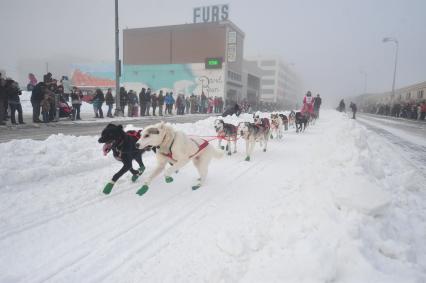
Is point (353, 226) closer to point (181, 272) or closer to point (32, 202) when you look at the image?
point (181, 272)

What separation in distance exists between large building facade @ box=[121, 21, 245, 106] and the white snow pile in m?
45.1

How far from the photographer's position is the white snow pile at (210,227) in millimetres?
2625

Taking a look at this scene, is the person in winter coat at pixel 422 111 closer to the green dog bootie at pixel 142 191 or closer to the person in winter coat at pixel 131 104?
the person in winter coat at pixel 131 104

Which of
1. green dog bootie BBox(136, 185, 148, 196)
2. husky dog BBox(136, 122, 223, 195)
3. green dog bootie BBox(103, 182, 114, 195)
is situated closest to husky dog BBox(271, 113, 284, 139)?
husky dog BBox(136, 122, 223, 195)

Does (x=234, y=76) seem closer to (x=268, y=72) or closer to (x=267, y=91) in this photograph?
(x=267, y=91)

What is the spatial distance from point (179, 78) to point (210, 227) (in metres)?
52.2

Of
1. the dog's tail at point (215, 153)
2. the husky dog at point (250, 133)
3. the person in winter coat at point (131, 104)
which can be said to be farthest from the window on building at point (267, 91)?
the dog's tail at point (215, 153)

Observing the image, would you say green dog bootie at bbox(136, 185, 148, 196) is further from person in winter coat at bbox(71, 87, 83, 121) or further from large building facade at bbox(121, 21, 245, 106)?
large building facade at bbox(121, 21, 245, 106)

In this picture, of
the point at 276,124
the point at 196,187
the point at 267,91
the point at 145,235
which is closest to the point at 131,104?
the point at 276,124

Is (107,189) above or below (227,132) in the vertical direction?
below

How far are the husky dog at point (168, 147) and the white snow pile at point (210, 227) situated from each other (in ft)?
1.21

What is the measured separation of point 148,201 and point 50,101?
35.1ft

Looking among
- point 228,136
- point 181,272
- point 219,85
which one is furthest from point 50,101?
point 219,85

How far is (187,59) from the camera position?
54.5 meters
